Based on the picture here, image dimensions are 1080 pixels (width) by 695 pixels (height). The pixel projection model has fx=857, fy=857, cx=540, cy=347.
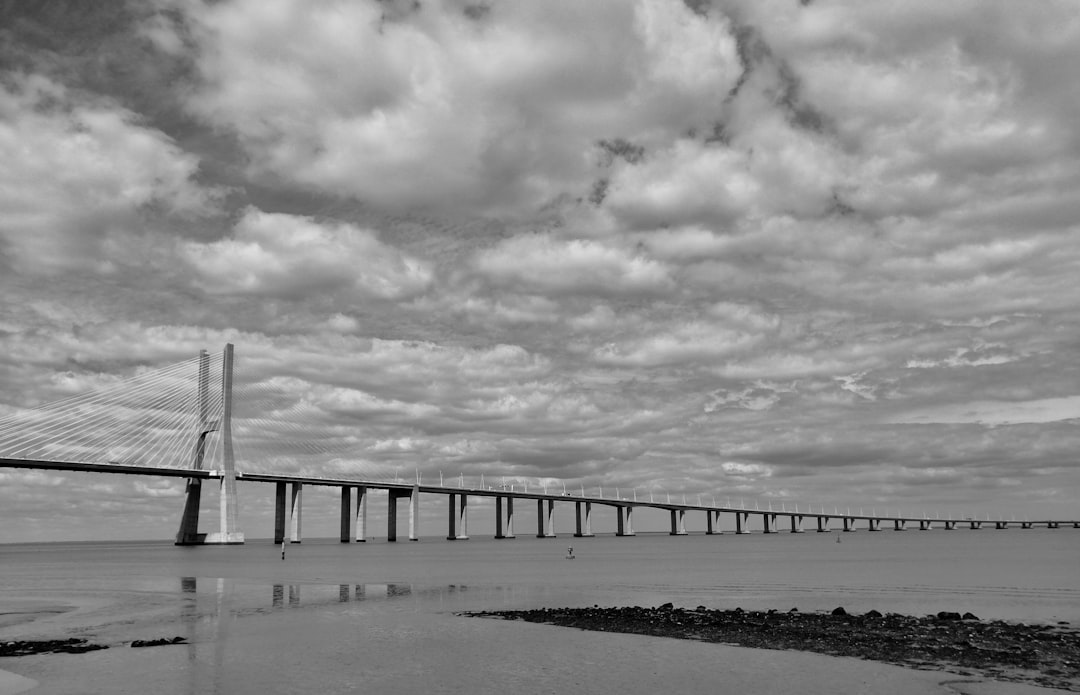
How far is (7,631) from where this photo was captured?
34062 mm

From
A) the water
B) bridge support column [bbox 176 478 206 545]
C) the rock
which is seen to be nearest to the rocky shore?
the water

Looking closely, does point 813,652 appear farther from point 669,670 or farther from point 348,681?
point 348,681

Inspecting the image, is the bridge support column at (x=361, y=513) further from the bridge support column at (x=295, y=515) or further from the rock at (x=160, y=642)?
the rock at (x=160, y=642)

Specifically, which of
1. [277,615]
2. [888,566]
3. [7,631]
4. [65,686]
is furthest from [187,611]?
[888,566]

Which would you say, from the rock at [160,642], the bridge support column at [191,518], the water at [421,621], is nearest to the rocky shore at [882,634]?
the water at [421,621]

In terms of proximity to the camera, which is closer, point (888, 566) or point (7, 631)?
point (7, 631)

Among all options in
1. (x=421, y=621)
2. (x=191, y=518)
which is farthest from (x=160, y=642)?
(x=191, y=518)

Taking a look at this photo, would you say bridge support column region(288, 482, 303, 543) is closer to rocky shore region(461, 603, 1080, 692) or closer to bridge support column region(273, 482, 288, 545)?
bridge support column region(273, 482, 288, 545)

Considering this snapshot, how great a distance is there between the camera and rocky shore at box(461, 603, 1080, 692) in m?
23.6

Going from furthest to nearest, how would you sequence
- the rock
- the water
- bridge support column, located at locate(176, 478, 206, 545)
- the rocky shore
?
1. bridge support column, located at locate(176, 478, 206, 545)
2. the rock
3. the rocky shore
4. the water

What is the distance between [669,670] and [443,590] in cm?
3255

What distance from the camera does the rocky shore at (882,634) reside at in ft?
77.4

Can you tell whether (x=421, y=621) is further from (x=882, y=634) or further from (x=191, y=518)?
(x=191, y=518)

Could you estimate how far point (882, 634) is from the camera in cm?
2956
